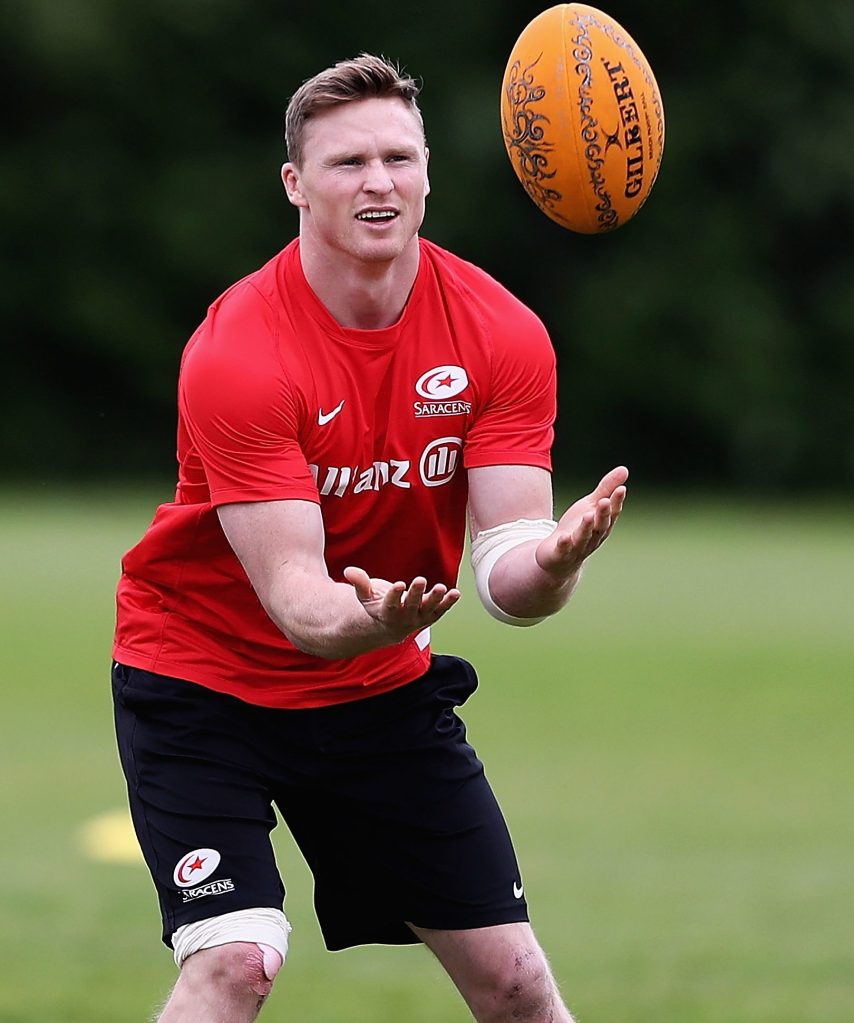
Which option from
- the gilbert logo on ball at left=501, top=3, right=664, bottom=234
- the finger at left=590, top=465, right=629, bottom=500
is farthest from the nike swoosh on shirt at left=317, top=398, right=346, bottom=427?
the gilbert logo on ball at left=501, top=3, right=664, bottom=234

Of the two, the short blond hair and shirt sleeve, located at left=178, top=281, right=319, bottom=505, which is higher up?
the short blond hair

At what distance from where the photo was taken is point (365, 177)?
14.3 feet

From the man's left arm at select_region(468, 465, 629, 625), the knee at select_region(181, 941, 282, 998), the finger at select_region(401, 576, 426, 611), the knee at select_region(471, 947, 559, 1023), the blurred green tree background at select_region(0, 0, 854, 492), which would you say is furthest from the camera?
the blurred green tree background at select_region(0, 0, 854, 492)

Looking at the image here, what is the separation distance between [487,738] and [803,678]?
10.4 ft

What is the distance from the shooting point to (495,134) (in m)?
30.2

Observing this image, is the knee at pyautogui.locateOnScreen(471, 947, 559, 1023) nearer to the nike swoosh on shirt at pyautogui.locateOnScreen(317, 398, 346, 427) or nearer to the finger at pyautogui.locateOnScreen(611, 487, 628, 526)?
the finger at pyautogui.locateOnScreen(611, 487, 628, 526)

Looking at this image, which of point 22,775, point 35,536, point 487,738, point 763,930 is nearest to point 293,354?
point 763,930

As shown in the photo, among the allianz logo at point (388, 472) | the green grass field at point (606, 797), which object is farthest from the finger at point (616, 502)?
the green grass field at point (606, 797)

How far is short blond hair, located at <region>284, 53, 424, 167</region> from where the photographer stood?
4430 mm

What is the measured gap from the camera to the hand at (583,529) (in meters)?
4.02

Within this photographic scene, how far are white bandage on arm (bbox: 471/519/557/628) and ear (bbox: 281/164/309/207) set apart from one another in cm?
88

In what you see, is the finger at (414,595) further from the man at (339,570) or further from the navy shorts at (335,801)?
the navy shorts at (335,801)

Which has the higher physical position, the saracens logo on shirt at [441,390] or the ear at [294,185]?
the ear at [294,185]

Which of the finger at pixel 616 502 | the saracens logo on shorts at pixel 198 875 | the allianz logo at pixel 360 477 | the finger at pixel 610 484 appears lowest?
the saracens logo on shorts at pixel 198 875
